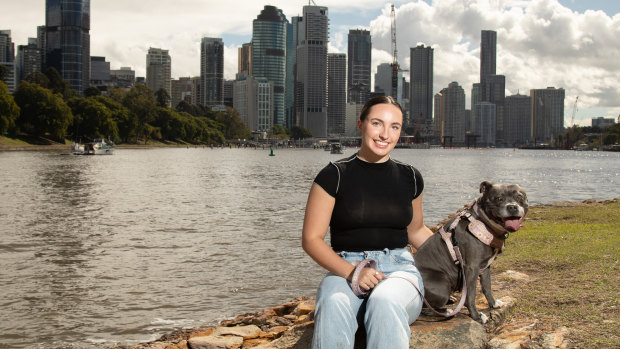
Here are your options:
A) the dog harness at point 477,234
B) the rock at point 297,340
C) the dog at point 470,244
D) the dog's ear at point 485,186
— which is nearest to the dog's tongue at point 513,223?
the dog at point 470,244

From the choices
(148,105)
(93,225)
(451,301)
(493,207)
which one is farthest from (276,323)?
(148,105)

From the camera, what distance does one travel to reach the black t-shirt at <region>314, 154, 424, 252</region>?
464cm

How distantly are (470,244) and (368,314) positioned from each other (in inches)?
61.2

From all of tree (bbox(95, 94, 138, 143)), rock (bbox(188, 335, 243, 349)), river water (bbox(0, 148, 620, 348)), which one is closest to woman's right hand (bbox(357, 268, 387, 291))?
rock (bbox(188, 335, 243, 349))

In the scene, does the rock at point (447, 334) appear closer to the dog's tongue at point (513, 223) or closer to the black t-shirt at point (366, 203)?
the black t-shirt at point (366, 203)

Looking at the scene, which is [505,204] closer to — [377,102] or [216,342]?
[377,102]

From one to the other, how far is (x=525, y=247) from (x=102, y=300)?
8057 mm

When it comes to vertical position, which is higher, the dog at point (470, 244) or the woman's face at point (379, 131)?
the woman's face at point (379, 131)

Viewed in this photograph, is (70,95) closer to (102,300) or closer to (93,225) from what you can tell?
(93,225)

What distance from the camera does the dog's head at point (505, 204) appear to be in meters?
5.01

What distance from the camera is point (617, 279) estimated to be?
312 inches

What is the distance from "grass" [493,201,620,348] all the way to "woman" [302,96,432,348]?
219 centimetres

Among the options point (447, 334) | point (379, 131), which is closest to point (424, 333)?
point (447, 334)

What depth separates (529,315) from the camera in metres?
6.40
